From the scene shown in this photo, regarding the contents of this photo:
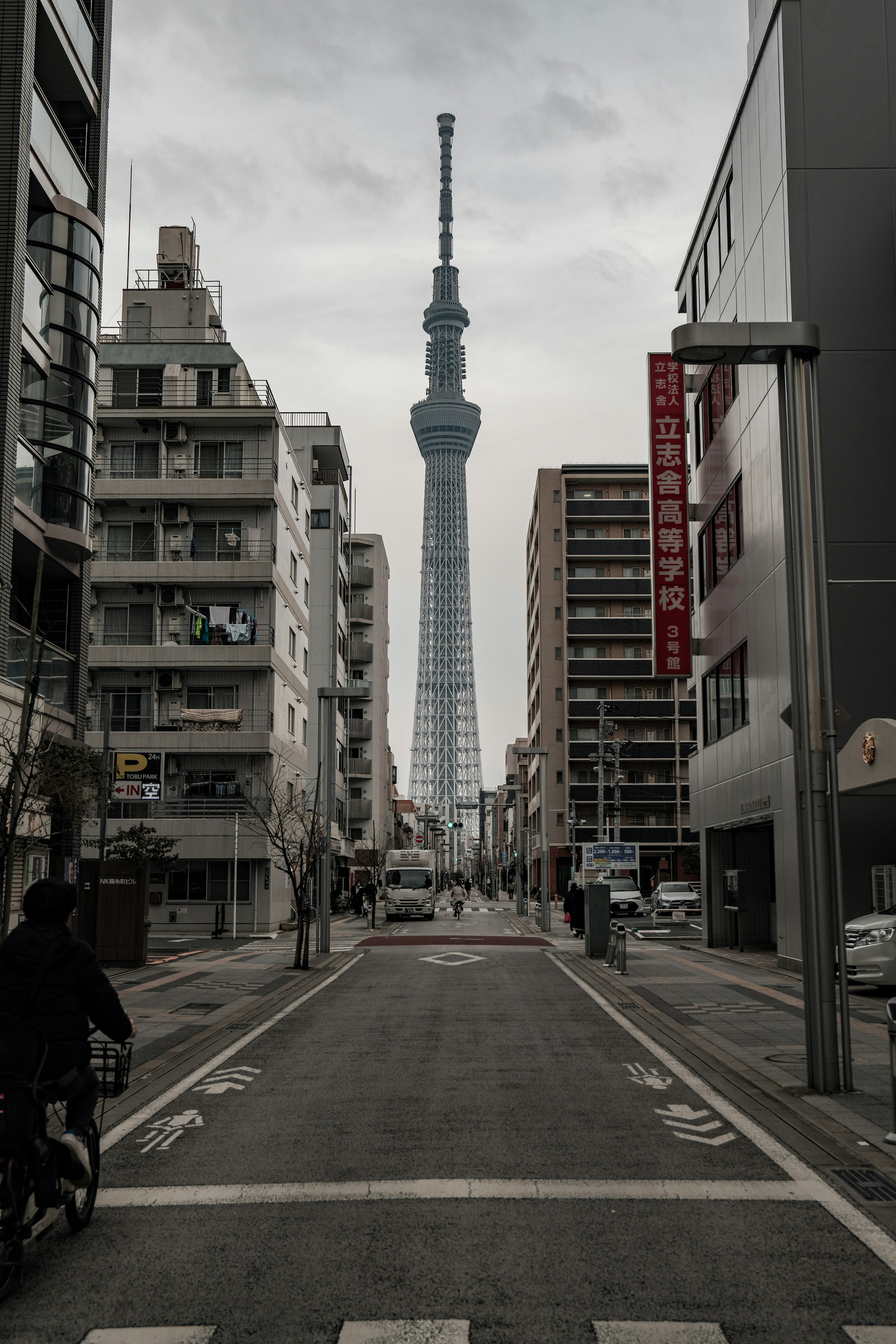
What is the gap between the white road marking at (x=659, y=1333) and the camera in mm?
4875

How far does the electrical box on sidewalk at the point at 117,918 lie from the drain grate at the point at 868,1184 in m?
18.9

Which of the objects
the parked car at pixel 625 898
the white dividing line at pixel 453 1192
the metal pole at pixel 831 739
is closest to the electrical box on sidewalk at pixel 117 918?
the metal pole at pixel 831 739

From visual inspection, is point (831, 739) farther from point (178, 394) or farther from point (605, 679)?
point (605, 679)

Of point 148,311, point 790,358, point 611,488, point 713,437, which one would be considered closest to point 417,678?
point 611,488

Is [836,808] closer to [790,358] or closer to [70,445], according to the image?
[790,358]

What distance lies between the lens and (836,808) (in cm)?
1034

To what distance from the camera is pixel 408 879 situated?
5050 cm

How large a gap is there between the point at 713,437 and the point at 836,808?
2105cm

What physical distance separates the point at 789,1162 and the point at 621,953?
47.3 feet

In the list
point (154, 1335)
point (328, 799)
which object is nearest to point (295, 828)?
point (328, 799)

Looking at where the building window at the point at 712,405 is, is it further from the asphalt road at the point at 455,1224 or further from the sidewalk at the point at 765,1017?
the asphalt road at the point at 455,1224

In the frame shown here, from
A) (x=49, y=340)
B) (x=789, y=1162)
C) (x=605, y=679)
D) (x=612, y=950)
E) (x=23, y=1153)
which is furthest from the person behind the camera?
(x=605, y=679)

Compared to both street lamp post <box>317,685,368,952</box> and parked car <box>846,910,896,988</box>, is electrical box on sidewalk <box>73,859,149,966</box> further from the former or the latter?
parked car <box>846,910,896,988</box>

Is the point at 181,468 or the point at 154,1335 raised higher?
the point at 181,468
